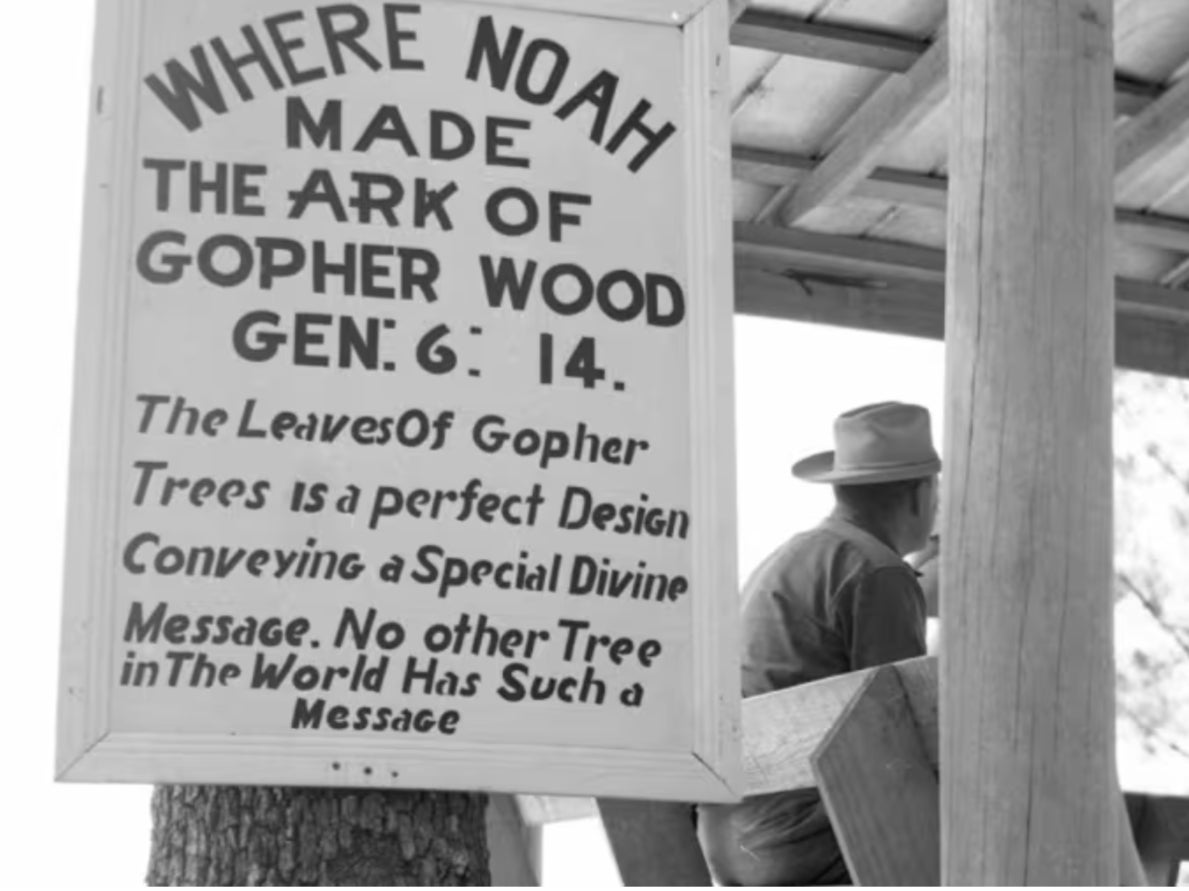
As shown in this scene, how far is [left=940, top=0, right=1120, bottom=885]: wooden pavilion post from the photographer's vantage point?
343 cm

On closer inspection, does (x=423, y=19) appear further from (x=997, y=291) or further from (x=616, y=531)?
(x=997, y=291)

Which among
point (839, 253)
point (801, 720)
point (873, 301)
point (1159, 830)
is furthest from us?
point (873, 301)

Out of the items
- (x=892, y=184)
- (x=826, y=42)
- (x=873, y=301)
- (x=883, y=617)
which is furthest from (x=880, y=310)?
(x=883, y=617)

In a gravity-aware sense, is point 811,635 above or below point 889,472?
below

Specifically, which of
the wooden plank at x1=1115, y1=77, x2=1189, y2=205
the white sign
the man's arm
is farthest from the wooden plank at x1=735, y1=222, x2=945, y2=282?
the white sign

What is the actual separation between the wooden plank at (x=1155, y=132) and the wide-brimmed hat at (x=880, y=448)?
1.75m

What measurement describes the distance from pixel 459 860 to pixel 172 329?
75cm

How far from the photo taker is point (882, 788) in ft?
12.4

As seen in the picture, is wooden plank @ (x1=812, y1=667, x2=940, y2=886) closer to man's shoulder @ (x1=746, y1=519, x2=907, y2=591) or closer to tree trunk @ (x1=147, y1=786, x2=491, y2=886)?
man's shoulder @ (x1=746, y1=519, x2=907, y2=591)

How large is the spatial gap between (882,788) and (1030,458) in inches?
25.6

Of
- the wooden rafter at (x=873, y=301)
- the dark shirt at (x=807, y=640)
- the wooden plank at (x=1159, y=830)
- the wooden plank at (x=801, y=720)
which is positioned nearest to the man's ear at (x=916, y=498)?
the dark shirt at (x=807, y=640)

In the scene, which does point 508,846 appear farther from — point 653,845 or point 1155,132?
point 1155,132

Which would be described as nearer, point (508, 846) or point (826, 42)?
point (508, 846)

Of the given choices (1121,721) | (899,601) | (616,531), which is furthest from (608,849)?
(1121,721)
